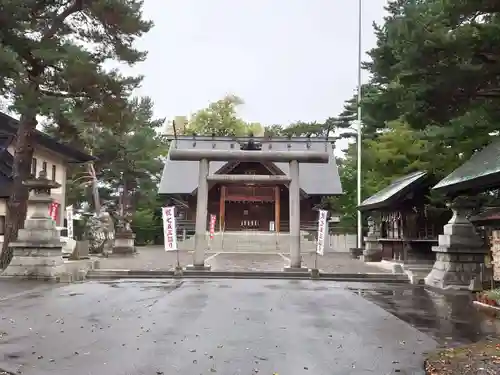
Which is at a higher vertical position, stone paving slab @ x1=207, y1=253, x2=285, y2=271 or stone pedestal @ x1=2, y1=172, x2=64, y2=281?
stone pedestal @ x1=2, y1=172, x2=64, y2=281

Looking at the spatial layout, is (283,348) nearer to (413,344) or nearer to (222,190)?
(413,344)

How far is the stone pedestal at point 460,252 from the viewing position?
496 inches

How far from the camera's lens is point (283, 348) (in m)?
5.87

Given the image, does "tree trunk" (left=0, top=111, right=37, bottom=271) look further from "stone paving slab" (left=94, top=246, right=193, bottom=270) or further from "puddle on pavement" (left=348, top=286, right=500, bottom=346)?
"puddle on pavement" (left=348, top=286, right=500, bottom=346)

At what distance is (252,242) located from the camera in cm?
3366

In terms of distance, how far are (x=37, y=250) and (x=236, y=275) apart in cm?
611

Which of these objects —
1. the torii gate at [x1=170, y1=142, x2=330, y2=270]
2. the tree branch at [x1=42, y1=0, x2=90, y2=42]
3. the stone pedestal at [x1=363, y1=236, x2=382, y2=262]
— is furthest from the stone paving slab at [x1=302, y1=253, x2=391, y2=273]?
the tree branch at [x1=42, y1=0, x2=90, y2=42]

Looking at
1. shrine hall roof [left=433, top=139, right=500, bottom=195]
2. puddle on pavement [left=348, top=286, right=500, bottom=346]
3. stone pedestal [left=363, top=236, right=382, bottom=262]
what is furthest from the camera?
stone pedestal [left=363, top=236, right=382, bottom=262]

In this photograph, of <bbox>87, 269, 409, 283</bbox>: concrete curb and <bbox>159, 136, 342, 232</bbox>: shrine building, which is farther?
<bbox>159, 136, 342, 232</bbox>: shrine building

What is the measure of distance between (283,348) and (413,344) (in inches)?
65.3

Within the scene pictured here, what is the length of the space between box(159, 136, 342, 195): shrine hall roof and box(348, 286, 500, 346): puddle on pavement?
24568 millimetres

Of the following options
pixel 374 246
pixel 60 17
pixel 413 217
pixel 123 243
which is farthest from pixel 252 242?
pixel 60 17

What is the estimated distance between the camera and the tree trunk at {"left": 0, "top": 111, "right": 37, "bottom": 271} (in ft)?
50.1

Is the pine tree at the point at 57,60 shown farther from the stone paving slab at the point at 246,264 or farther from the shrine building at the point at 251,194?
the shrine building at the point at 251,194
